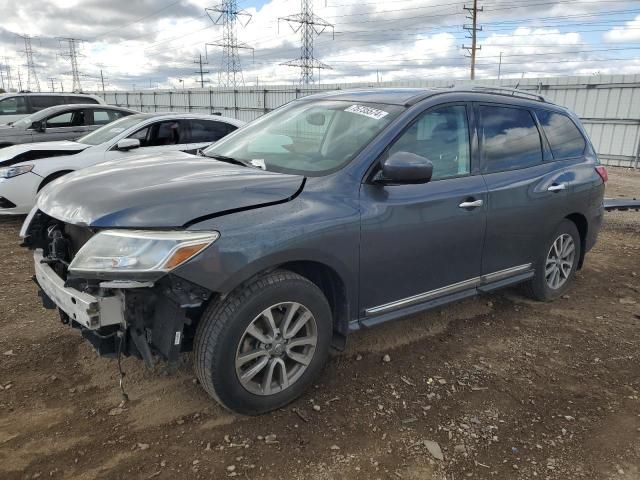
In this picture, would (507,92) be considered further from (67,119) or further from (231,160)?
(67,119)

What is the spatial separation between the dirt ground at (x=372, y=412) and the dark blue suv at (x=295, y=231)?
29 cm

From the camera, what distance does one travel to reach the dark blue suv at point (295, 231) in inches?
95.0

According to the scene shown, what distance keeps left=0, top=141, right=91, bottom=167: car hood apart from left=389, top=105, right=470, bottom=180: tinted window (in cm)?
545

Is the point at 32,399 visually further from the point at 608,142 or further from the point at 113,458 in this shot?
the point at 608,142

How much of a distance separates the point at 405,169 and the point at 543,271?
2.20 m

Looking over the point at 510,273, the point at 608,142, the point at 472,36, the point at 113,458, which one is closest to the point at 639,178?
the point at 608,142

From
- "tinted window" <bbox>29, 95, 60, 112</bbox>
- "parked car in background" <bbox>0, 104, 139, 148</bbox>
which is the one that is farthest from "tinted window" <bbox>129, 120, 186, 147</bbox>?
"tinted window" <bbox>29, 95, 60, 112</bbox>

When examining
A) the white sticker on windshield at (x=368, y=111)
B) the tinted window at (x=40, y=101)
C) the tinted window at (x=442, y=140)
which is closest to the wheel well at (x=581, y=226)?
the tinted window at (x=442, y=140)

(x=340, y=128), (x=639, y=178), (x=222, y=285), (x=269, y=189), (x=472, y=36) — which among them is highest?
(x=472, y=36)

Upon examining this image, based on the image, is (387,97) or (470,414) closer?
(470,414)

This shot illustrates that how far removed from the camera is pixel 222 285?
7.98 feet

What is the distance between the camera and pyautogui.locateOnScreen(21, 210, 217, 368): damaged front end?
7.59 feet

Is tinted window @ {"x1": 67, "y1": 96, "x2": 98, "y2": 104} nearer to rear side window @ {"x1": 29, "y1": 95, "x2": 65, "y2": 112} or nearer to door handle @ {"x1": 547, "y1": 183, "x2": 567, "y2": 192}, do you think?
rear side window @ {"x1": 29, "y1": 95, "x2": 65, "y2": 112}

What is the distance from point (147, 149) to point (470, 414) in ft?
19.3
